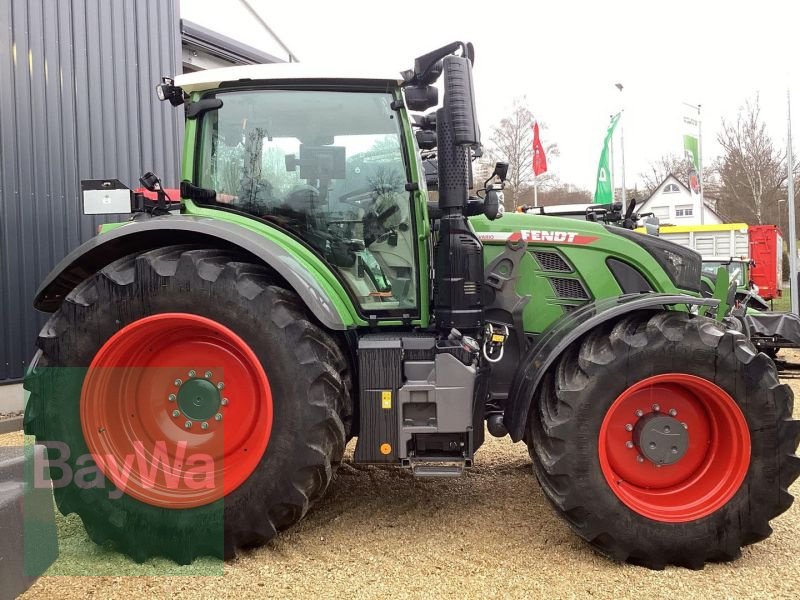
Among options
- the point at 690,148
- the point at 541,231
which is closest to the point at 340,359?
the point at 541,231

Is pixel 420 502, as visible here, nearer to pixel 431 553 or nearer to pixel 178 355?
pixel 431 553

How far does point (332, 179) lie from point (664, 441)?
2105 mm

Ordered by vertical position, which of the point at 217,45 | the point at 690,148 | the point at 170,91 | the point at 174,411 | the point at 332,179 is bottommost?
the point at 174,411

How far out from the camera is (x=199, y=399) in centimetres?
309

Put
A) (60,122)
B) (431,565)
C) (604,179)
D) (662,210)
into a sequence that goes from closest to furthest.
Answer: (431,565) → (60,122) → (604,179) → (662,210)

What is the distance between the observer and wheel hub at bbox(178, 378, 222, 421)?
308 centimetres

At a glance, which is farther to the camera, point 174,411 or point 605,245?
point 605,245

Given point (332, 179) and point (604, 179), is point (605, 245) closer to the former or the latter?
point (332, 179)

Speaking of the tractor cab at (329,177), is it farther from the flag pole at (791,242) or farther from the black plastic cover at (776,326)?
the flag pole at (791,242)

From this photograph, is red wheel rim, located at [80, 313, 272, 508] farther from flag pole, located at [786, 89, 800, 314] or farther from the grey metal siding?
flag pole, located at [786, 89, 800, 314]

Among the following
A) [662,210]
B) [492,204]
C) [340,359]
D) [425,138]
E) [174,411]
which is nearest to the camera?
[340,359]

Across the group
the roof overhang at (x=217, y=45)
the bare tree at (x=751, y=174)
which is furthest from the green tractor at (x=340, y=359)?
the bare tree at (x=751, y=174)

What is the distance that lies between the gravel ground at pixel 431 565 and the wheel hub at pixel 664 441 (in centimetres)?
50

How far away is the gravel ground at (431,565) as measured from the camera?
2.65 metres
